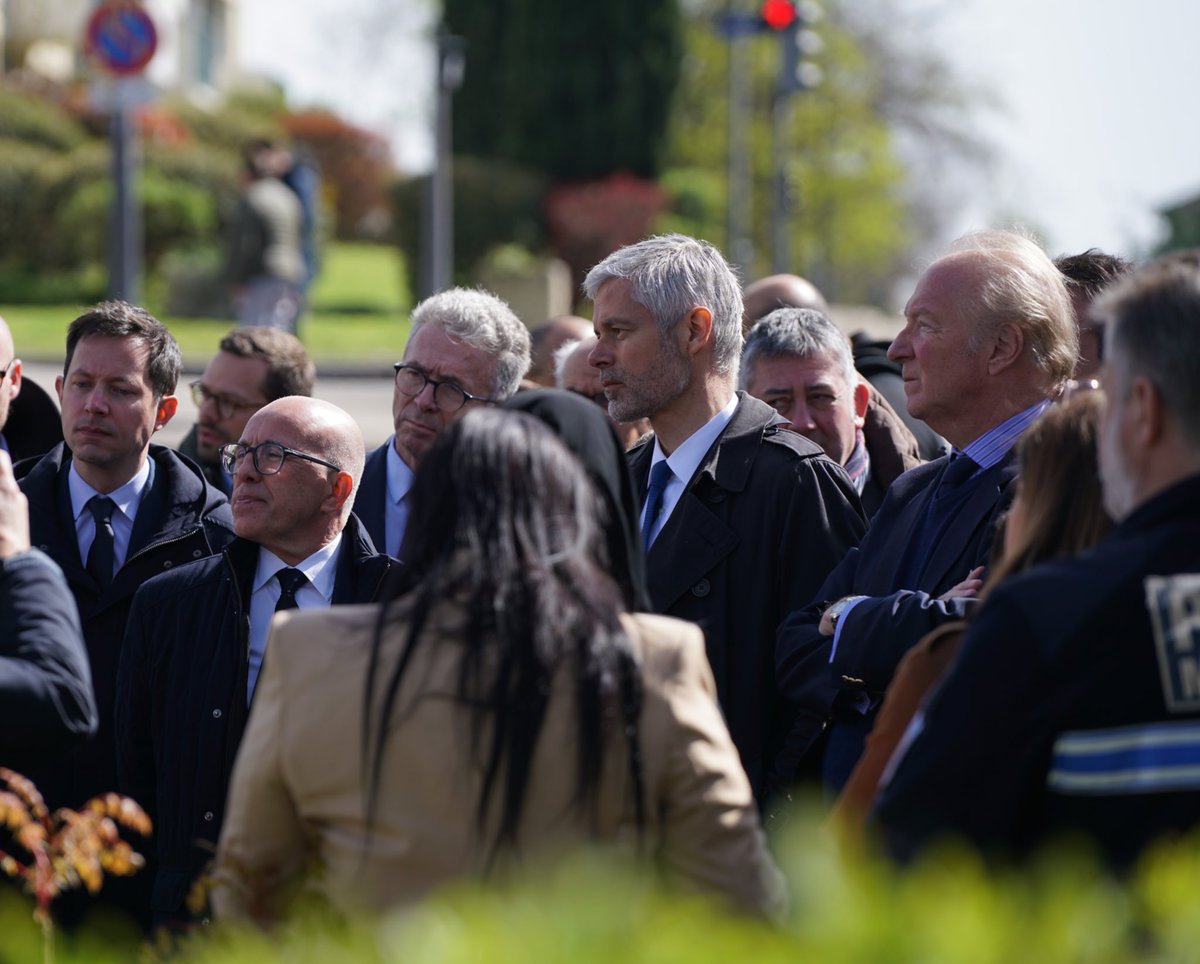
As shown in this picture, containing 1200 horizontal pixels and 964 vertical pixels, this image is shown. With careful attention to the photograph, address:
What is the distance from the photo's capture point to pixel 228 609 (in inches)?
190

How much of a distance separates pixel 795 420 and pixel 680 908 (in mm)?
4089

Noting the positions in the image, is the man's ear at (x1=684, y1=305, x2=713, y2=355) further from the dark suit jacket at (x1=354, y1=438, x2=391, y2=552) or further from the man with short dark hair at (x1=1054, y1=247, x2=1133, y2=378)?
the dark suit jacket at (x1=354, y1=438, x2=391, y2=552)

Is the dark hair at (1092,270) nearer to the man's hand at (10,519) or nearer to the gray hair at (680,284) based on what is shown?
the gray hair at (680,284)

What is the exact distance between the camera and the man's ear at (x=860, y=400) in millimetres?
6488

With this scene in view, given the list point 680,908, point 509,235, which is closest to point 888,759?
point 680,908

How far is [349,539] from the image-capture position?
5.15 m

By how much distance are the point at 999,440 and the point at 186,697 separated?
2329mm

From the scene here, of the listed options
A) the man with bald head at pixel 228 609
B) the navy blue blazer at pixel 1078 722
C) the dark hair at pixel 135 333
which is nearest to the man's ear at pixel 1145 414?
the navy blue blazer at pixel 1078 722

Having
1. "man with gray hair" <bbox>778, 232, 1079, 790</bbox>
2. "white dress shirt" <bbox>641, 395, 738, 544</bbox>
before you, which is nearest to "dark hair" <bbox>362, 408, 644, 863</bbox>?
"man with gray hair" <bbox>778, 232, 1079, 790</bbox>

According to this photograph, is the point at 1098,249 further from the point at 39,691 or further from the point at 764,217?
the point at 764,217

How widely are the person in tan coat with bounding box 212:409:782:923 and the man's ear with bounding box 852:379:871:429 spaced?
357 cm

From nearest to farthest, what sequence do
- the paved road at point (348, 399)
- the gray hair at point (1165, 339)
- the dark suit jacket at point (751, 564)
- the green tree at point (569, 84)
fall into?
the gray hair at point (1165, 339) → the dark suit jacket at point (751, 564) → the paved road at point (348, 399) → the green tree at point (569, 84)

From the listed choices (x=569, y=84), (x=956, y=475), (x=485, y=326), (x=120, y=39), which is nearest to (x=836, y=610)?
(x=956, y=475)

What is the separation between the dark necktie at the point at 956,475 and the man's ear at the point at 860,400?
1835 mm
